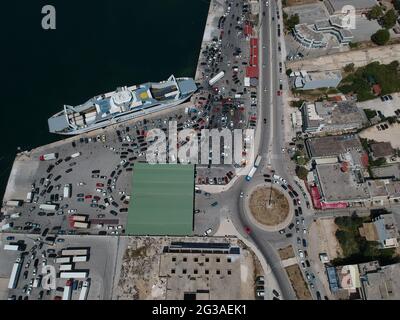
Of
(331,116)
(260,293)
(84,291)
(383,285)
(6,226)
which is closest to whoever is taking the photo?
(383,285)

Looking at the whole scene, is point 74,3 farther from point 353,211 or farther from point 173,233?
point 353,211

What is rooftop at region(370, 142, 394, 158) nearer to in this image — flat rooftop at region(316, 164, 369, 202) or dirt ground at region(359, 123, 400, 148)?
dirt ground at region(359, 123, 400, 148)

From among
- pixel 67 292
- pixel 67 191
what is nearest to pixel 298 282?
pixel 67 292

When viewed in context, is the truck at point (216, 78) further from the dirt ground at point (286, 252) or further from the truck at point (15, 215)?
the truck at point (15, 215)

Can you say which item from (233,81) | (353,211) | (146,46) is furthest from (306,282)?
(146,46)

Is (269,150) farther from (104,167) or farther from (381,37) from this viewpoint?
(381,37)

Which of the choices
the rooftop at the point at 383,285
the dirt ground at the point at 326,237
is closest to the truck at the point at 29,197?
the dirt ground at the point at 326,237

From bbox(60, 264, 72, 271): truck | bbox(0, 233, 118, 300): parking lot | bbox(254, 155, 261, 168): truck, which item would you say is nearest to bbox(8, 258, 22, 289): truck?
bbox(0, 233, 118, 300): parking lot
